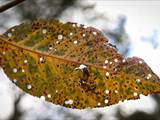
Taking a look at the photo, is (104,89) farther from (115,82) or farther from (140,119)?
(140,119)

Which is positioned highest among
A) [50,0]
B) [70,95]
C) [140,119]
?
[70,95]

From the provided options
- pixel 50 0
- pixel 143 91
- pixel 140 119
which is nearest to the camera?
pixel 143 91

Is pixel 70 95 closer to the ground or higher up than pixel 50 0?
higher up

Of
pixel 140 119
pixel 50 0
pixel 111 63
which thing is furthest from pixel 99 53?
pixel 140 119

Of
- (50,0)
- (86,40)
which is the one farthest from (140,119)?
(86,40)

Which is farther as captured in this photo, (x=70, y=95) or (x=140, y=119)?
(x=140, y=119)

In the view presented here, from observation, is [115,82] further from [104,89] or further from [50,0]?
[50,0]

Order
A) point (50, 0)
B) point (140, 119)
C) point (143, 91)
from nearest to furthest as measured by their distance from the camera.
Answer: point (143, 91) → point (50, 0) → point (140, 119)
